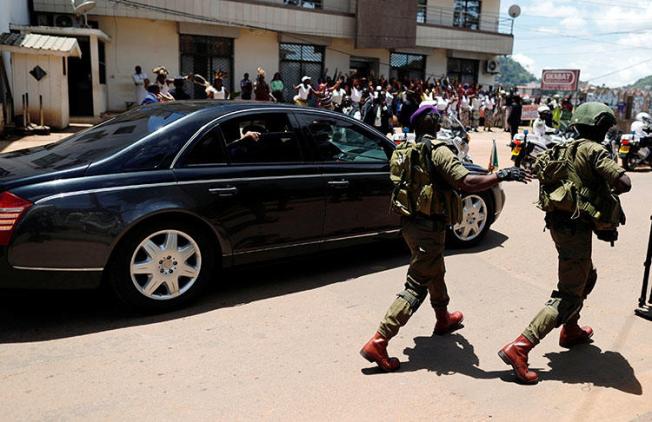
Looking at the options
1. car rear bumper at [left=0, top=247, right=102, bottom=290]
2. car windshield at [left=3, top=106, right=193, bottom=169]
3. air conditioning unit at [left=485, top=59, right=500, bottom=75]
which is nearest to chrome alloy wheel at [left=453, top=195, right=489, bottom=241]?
car windshield at [left=3, top=106, right=193, bottom=169]

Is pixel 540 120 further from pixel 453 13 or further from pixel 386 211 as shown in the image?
pixel 453 13

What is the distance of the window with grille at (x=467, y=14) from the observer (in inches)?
1194

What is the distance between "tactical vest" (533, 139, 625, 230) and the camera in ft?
11.5

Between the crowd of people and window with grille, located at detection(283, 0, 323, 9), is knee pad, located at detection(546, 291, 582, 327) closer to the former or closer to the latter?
the crowd of people

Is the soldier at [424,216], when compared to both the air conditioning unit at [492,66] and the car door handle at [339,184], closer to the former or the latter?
the car door handle at [339,184]

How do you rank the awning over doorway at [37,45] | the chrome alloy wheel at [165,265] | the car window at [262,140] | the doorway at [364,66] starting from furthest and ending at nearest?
the doorway at [364,66]
the awning over doorway at [37,45]
the car window at [262,140]
the chrome alloy wheel at [165,265]

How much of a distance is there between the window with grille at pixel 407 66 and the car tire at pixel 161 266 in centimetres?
2481

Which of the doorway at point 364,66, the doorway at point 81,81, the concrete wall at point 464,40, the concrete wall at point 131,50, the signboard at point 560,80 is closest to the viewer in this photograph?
the doorway at point 81,81

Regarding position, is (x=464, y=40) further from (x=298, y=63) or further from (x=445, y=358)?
(x=445, y=358)

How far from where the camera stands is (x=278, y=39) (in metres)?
24.0

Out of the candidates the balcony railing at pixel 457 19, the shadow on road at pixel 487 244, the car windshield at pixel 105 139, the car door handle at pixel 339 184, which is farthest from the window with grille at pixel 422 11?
the car windshield at pixel 105 139

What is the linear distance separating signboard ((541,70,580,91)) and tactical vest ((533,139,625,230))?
28.7 meters

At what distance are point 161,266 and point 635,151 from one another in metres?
13.9

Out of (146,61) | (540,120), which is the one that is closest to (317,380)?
(540,120)
